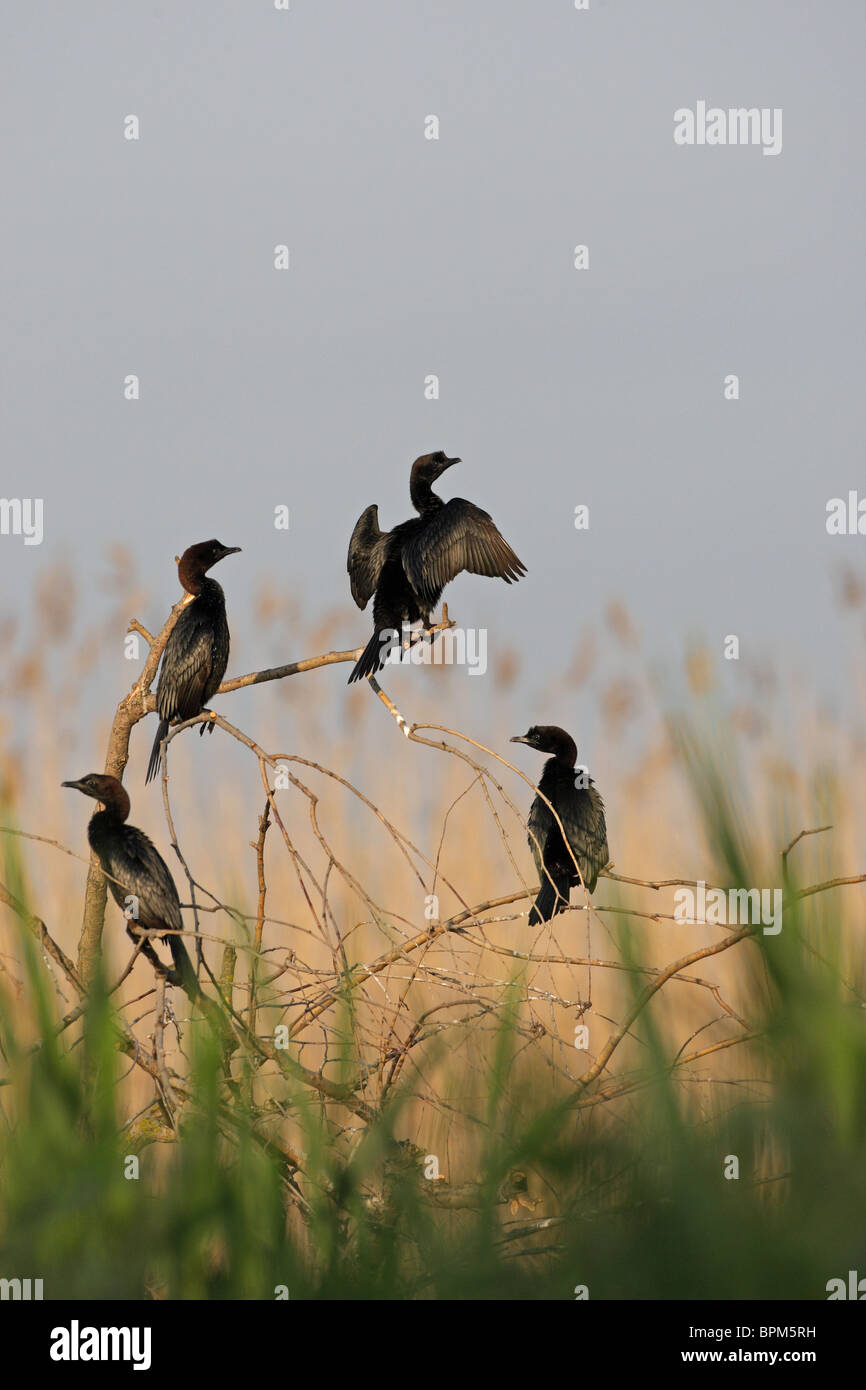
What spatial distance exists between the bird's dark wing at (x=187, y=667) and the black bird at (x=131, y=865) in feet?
3.37

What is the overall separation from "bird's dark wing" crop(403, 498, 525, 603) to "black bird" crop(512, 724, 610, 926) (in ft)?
2.66

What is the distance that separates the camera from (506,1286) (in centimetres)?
99

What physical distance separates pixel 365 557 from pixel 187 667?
3.64 ft

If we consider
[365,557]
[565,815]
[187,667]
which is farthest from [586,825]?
[187,667]

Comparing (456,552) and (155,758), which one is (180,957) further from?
(456,552)

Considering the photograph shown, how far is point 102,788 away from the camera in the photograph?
13.8ft

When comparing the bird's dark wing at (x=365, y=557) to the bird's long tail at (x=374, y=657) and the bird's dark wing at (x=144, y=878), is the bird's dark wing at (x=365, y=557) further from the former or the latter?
the bird's dark wing at (x=144, y=878)

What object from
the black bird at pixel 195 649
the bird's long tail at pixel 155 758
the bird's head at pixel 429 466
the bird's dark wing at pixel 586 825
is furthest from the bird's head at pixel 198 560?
the bird's dark wing at pixel 586 825

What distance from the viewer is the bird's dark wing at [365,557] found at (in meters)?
5.97

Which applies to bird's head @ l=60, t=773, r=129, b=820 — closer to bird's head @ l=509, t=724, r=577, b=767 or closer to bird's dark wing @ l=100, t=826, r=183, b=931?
bird's dark wing @ l=100, t=826, r=183, b=931

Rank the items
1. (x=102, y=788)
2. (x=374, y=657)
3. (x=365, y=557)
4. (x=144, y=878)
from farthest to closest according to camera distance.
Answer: (x=365, y=557) < (x=374, y=657) < (x=102, y=788) < (x=144, y=878)

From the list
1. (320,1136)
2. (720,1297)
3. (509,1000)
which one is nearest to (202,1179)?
(320,1136)

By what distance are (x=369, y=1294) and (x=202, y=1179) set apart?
0.18 m
